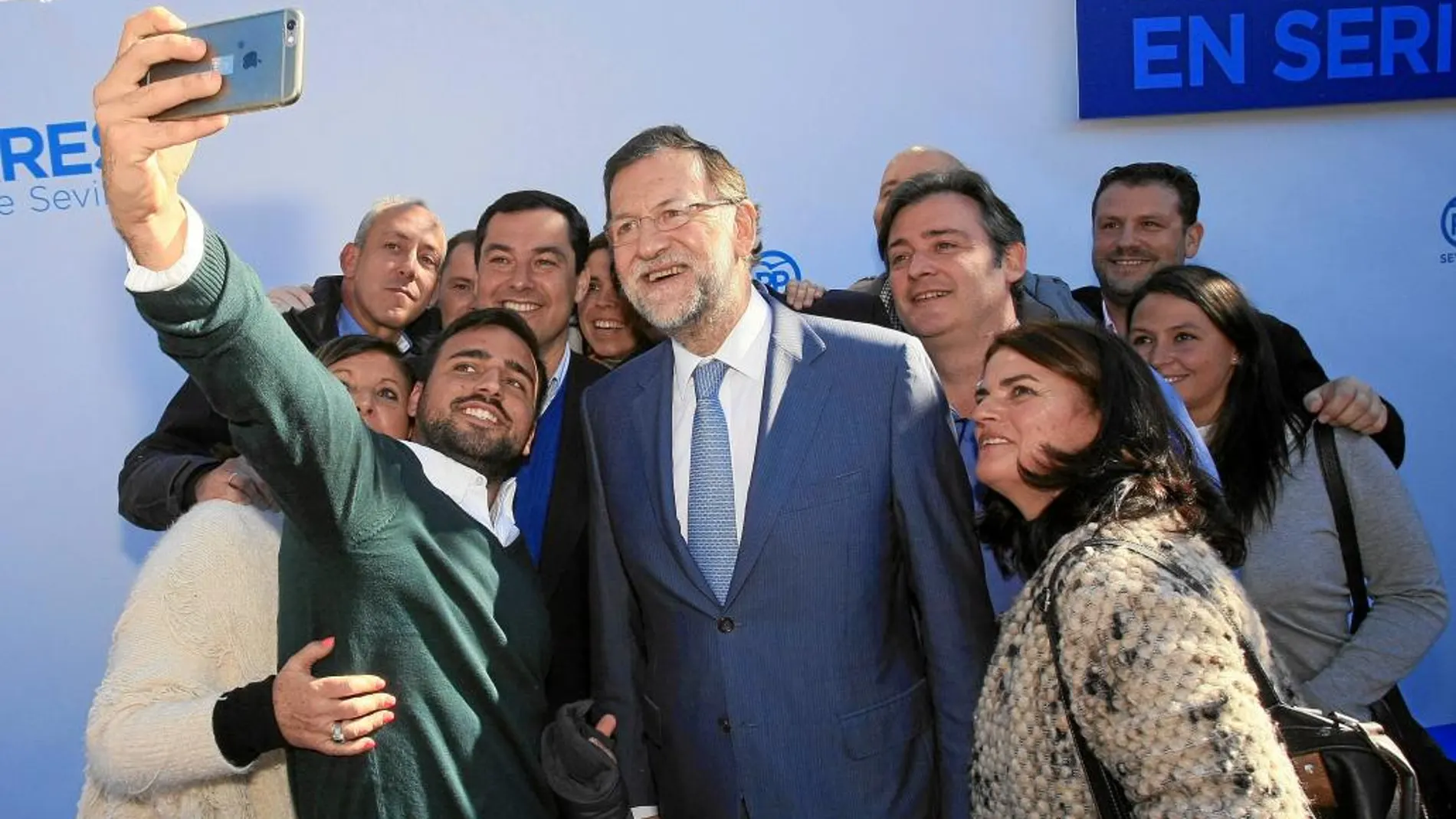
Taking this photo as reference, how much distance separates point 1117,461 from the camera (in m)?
2.06

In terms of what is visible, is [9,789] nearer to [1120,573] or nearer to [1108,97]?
[1120,573]

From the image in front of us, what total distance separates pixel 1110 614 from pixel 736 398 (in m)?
1.01

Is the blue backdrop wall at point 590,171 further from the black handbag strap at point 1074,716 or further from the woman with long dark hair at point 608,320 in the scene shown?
the black handbag strap at point 1074,716

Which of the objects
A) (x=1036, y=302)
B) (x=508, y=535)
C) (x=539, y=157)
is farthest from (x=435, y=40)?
(x=508, y=535)

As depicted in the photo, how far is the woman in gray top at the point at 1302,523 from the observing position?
304 centimetres

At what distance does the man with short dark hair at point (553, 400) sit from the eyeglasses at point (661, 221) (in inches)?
19.6

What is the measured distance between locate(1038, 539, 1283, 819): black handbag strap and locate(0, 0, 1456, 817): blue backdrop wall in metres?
3.03

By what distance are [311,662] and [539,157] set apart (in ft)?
9.45

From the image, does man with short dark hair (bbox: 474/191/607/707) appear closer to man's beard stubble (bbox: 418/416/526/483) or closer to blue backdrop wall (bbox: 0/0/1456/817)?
man's beard stubble (bbox: 418/416/526/483)

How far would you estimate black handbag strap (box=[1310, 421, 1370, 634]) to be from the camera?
307 cm

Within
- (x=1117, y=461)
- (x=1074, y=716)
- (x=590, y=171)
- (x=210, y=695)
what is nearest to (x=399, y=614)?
(x=210, y=695)

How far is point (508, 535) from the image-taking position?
A: 2490 mm

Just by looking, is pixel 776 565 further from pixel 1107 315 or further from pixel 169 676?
pixel 1107 315

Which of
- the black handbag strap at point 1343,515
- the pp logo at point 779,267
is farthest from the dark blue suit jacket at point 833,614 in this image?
the pp logo at point 779,267
